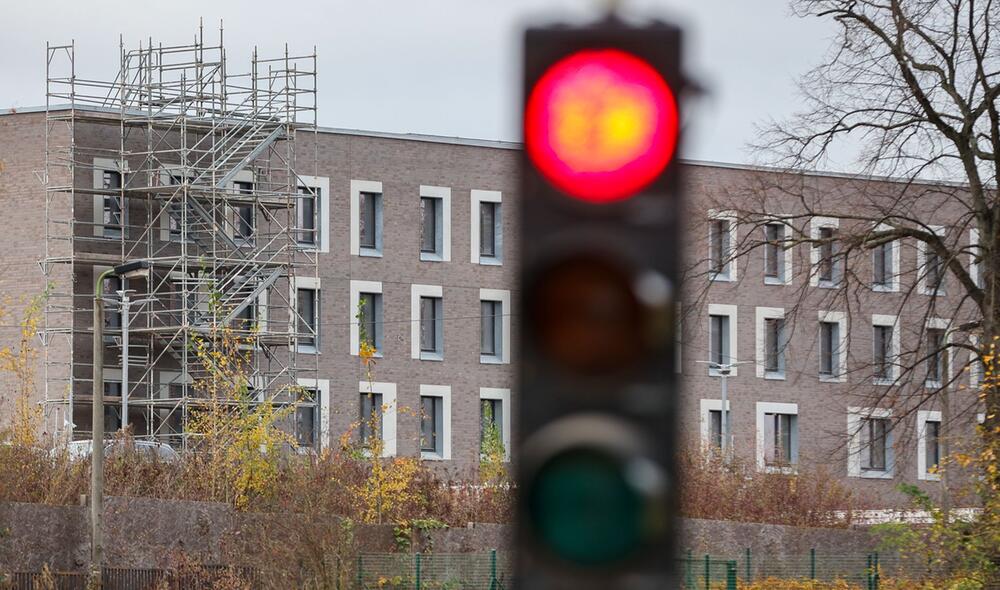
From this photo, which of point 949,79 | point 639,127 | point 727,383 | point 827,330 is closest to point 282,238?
point 727,383

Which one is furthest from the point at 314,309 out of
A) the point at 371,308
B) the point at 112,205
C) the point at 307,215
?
the point at 112,205

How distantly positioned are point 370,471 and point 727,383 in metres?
29.6

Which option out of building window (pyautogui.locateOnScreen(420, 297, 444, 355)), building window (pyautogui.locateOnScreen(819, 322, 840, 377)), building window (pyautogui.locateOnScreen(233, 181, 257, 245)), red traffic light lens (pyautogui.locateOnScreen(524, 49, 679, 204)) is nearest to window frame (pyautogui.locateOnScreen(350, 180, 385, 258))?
building window (pyautogui.locateOnScreen(420, 297, 444, 355))

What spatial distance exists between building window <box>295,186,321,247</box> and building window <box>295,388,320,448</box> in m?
5.42

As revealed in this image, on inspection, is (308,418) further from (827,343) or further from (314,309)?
(827,343)

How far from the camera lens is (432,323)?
207ft

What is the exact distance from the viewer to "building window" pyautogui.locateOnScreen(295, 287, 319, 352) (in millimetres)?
59562

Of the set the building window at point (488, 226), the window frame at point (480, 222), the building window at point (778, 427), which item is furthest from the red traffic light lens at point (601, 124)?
the building window at point (778, 427)

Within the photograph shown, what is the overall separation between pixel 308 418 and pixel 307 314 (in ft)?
12.4

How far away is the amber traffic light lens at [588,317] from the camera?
10.1 feet

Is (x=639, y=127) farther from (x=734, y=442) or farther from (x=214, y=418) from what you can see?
(x=734, y=442)

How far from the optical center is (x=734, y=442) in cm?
6506

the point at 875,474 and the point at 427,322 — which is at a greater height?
the point at 427,322

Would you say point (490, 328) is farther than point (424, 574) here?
Yes
